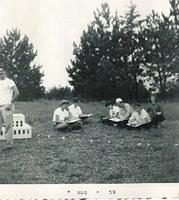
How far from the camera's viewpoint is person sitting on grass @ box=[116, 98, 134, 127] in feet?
16.5

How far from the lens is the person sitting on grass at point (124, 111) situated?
5020mm

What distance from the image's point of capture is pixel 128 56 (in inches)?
191

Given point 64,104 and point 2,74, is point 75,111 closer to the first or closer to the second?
point 64,104

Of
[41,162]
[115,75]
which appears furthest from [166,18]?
[41,162]

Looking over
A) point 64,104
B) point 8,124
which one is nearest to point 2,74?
point 8,124

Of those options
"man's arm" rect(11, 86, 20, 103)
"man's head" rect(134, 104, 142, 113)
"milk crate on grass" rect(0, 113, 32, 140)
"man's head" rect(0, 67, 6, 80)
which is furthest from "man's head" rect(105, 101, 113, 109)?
"man's head" rect(0, 67, 6, 80)

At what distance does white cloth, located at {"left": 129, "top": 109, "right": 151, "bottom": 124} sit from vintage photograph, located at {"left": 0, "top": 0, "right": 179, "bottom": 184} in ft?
0.04

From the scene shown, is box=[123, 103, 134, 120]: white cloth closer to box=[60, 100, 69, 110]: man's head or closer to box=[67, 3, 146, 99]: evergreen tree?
box=[67, 3, 146, 99]: evergreen tree

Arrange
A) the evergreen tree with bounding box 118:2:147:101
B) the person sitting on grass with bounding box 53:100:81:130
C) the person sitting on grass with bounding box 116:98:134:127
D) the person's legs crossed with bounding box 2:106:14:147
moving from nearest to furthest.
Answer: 1. the evergreen tree with bounding box 118:2:147:101
2. the person's legs crossed with bounding box 2:106:14:147
3. the person sitting on grass with bounding box 116:98:134:127
4. the person sitting on grass with bounding box 53:100:81:130

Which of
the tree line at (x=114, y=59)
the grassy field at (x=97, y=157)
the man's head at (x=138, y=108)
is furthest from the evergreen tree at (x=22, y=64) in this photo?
the man's head at (x=138, y=108)

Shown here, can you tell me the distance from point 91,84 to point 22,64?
2.07ft

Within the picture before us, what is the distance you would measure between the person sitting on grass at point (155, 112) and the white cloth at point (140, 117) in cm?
8

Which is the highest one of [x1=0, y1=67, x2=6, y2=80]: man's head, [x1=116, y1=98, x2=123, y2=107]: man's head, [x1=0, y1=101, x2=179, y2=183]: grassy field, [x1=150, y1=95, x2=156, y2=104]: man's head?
[x1=0, y1=67, x2=6, y2=80]: man's head

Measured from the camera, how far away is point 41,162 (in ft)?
14.9
